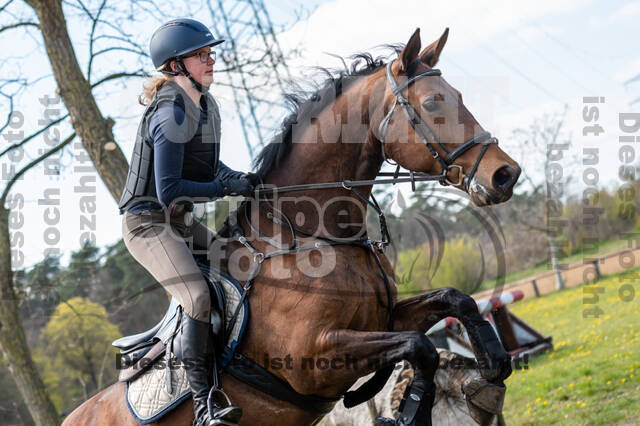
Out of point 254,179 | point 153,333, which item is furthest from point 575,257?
point 153,333

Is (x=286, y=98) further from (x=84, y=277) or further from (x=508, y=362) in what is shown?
(x=84, y=277)

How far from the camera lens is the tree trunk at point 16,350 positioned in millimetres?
8961

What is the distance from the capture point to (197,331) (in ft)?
11.2

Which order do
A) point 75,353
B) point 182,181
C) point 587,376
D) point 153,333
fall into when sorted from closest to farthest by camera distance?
1. point 182,181
2. point 153,333
3. point 587,376
4. point 75,353

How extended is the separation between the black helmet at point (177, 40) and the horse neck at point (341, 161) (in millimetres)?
908

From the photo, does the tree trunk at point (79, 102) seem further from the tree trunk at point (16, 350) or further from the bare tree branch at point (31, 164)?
the tree trunk at point (16, 350)

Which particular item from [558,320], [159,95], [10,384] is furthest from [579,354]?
[10,384]

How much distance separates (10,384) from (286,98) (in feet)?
71.6

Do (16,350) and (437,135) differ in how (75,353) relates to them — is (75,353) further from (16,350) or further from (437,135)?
(437,135)

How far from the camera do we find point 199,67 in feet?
11.9

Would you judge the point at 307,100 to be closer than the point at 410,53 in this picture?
No

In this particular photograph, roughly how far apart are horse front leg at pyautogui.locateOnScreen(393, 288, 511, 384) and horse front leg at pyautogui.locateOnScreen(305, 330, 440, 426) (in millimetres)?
388

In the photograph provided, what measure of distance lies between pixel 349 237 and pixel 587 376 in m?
5.34

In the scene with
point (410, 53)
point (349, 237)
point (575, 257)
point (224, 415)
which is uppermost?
point (410, 53)
